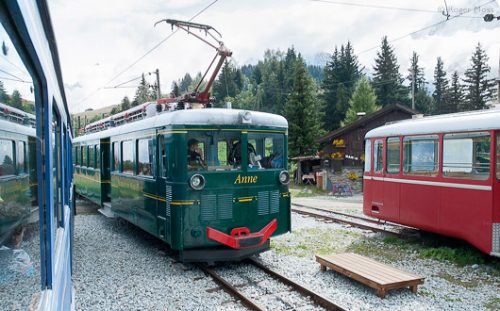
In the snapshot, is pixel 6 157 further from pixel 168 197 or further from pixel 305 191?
pixel 305 191

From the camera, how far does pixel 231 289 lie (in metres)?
6.30

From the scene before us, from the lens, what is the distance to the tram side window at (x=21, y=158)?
1.55 metres

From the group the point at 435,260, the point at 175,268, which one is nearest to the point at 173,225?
the point at 175,268

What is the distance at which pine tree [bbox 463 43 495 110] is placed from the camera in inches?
2146

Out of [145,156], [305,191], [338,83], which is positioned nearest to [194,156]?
[145,156]

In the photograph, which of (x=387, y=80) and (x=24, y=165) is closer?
(x=24, y=165)

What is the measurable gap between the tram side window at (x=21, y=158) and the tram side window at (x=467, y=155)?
24.9 ft

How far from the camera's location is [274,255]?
8.42 m

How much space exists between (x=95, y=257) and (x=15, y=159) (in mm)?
7548

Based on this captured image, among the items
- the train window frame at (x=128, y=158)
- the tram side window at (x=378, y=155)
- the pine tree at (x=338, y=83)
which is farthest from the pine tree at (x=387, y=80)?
the train window frame at (x=128, y=158)

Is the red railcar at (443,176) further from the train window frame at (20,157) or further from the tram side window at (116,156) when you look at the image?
the train window frame at (20,157)

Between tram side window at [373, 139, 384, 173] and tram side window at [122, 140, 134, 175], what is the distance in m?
5.69

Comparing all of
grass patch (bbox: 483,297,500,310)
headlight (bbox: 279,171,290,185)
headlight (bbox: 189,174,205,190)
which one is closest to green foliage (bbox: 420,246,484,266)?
grass patch (bbox: 483,297,500,310)

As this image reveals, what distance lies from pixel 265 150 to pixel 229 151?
792mm
